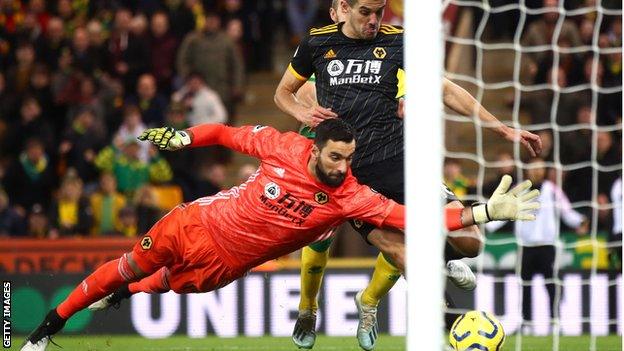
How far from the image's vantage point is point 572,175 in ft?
45.2

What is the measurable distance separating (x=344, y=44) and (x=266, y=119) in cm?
944

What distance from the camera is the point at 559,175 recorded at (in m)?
12.9

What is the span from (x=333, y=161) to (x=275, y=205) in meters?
0.58

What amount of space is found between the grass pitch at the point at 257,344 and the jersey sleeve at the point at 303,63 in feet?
8.03

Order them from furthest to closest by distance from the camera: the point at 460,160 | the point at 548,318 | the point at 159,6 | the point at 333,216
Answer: the point at 159,6, the point at 460,160, the point at 548,318, the point at 333,216

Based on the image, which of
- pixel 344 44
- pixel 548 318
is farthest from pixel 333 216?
pixel 548 318

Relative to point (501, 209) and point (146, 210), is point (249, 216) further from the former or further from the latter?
point (146, 210)

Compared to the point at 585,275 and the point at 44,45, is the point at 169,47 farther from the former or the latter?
the point at 585,275

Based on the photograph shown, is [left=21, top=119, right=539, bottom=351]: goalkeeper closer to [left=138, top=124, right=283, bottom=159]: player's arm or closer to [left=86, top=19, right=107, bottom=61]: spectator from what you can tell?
[left=138, top=124, right=283, bottom=159]: player's arm

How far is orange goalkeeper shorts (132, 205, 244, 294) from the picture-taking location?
8.22 meters

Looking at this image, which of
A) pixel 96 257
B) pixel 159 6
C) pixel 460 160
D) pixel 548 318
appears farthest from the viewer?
pixel 159 6

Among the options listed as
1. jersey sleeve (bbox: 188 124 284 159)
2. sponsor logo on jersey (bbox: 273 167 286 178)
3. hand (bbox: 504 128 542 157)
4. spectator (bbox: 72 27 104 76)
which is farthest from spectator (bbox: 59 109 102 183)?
hand (bbox: 504 128 542 157)

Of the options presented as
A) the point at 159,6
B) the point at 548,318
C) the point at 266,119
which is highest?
the point at 159,6

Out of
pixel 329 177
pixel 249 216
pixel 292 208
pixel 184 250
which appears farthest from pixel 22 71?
pixel 329 177
